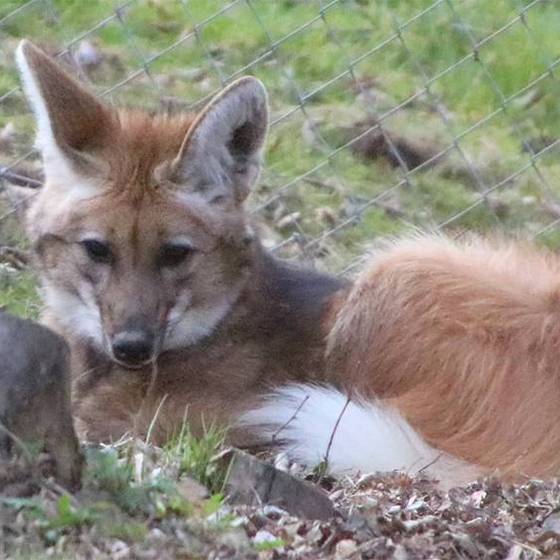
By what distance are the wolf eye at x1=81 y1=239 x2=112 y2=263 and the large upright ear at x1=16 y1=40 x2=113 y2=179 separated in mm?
229

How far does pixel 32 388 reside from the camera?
2953mm

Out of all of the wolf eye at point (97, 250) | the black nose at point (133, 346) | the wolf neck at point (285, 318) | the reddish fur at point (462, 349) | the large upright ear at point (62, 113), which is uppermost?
the large upright ear at point (62, 113)

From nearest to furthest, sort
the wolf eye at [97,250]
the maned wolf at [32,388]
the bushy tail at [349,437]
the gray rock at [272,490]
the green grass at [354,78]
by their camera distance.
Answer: the maned wolf at [32,388]
the gray rock at [272,490]
the bushy tail at [349,437]
the wolf eye at [97,250]
the green grass at [354,78]

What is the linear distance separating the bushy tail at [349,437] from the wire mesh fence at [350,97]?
1.65 meters

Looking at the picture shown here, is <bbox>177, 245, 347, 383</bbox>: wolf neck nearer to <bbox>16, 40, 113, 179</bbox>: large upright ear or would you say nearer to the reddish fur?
the reddish fur

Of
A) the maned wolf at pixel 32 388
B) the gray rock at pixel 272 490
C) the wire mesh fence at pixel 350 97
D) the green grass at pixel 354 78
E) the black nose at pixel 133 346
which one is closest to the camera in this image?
the maned wolf at pixel 32 388

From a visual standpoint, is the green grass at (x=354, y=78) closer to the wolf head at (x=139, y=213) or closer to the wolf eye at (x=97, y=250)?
the wolf head at (x=139, y=213)

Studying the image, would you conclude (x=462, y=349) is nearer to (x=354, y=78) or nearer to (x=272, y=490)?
(x=272, y=490)

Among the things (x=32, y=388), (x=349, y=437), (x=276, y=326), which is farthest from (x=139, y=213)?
(x=32, y=388)

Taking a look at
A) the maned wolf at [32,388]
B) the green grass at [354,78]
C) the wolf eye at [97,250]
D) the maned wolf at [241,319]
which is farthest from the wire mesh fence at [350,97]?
the maned wolf at [32,388]

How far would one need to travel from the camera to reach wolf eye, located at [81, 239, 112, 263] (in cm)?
450

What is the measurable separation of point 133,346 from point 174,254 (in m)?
0.32

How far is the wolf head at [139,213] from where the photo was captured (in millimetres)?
4469

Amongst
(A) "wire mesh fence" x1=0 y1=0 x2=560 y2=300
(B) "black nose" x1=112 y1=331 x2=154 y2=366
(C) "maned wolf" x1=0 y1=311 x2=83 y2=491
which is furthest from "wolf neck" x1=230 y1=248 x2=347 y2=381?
(C) "maned wolf" x1=0 y1=311 x2=83 y2=491
